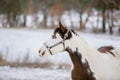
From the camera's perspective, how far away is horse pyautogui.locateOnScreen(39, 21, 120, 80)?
6.00 metres

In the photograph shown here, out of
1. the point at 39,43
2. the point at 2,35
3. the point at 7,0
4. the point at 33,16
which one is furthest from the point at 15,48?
the point at 33,16

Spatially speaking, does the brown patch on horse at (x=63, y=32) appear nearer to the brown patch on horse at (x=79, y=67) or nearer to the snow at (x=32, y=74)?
the brown patch on horse at (x=79, y=67)

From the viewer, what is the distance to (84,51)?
6195 millimetres

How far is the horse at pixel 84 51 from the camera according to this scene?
19.7 feet

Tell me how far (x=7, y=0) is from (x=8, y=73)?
37.6 ft

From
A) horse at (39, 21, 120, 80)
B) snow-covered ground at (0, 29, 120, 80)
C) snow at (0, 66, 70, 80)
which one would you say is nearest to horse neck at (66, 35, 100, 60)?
horse at (39, 21, 120, 80)

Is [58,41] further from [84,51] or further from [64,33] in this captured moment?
[84,51]

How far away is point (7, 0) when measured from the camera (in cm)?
2203

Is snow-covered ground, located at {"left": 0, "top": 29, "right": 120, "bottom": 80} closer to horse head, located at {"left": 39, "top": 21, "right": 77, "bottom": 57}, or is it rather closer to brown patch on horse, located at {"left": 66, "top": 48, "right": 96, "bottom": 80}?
brown patch on horse, located at {"left": 66, "top": 48, "right": 96, "bottom": 80}

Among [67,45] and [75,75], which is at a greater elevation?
[67,45]

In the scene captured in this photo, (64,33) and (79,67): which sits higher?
(64,33)

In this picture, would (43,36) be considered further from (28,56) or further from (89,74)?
(89,74)

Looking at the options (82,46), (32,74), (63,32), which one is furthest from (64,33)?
(32,74)

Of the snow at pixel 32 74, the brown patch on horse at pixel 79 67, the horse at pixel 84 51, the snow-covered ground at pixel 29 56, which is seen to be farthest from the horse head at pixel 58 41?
the snow at pixel 32 74
